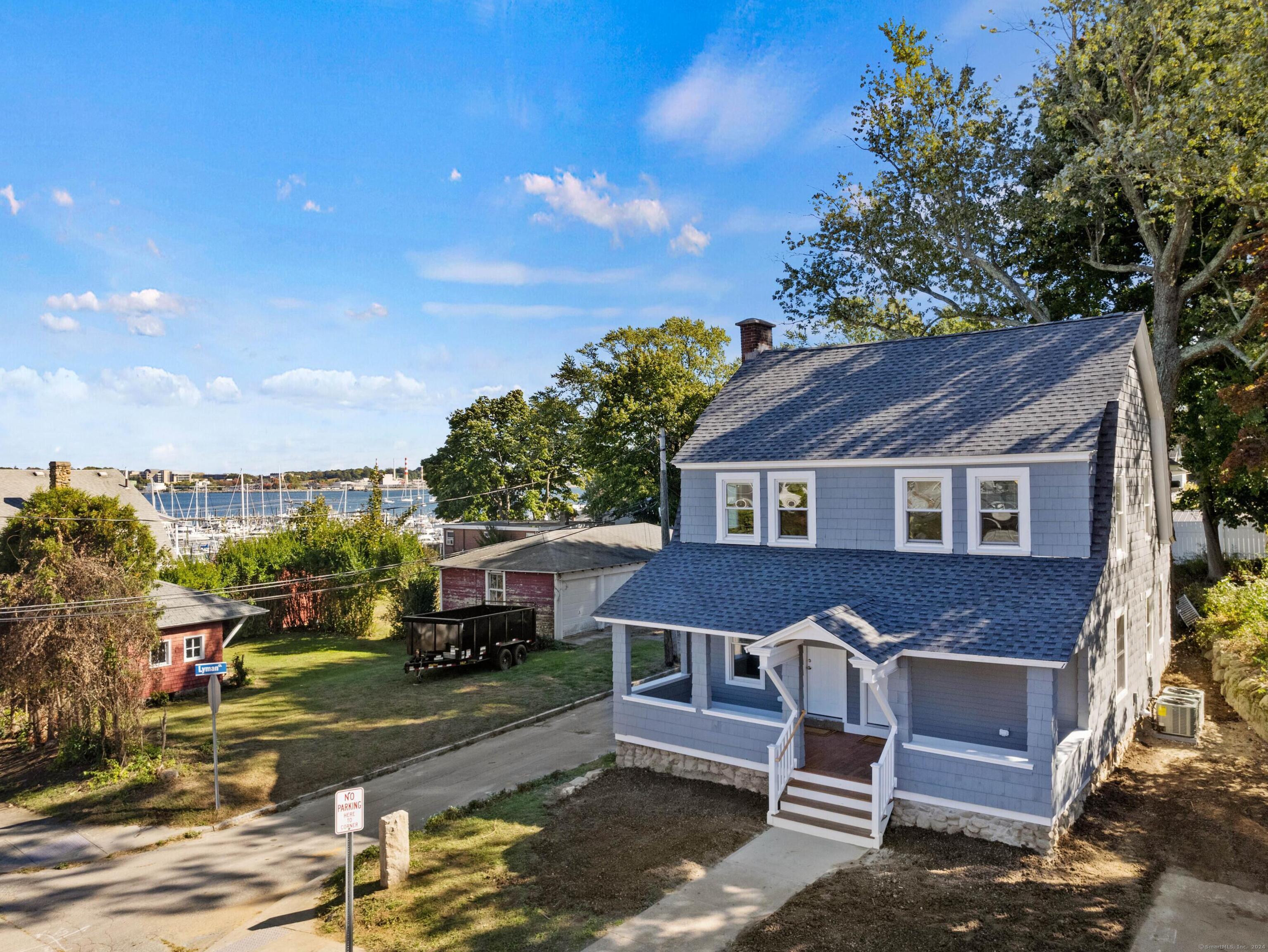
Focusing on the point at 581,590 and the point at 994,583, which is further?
the point at 581,590

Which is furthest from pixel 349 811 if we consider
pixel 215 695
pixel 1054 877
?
pixel 1054 877

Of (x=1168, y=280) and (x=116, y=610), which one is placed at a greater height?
(x=1168, y=280)

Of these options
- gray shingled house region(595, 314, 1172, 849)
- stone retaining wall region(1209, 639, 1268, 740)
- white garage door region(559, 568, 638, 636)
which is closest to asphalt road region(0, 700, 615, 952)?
gray shingled house region(595, 314, 1172, 849)

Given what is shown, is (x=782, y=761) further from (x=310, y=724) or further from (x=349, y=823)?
(x=310, y=724)

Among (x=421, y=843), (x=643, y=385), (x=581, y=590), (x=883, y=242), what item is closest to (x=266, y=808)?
(x=421, y=843)

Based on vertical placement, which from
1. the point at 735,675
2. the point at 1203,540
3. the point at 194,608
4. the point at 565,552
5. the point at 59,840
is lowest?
the point at 59,840

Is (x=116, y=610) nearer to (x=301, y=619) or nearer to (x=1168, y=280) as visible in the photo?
(x=301, y=619)

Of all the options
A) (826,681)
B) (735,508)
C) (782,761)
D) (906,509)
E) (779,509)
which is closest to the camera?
(782,761)
